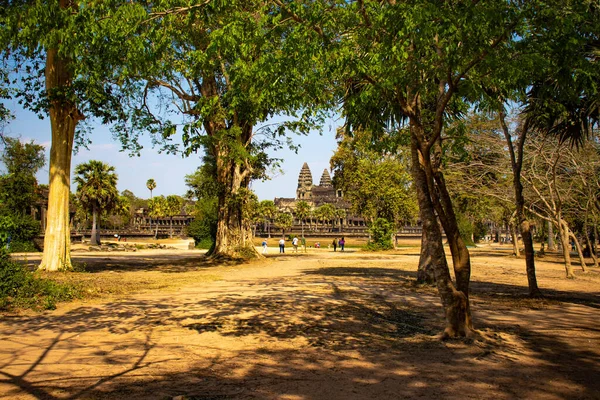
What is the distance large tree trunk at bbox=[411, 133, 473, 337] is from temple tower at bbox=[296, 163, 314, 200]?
119 metres

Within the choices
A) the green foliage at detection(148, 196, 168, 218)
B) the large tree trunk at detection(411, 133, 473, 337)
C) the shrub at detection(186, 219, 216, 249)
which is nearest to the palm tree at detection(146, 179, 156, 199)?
the green foliage at detection(148, 196, 168, 218)

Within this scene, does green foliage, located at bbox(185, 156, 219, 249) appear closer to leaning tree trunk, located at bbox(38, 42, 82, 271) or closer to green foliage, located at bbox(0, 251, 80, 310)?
leaning tree trunk, located at bbox(38, 42, 82, 271)

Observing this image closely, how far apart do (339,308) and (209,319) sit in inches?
114

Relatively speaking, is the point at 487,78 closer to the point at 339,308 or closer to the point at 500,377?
the point at 500,377

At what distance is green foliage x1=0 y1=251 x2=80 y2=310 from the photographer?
33.2ft

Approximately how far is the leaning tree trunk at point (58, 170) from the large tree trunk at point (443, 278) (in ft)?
47.1

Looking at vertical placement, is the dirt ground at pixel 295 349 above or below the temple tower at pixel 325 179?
below

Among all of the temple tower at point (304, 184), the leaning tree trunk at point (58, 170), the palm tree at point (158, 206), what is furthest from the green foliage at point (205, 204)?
the temple tower at point (304, 184)

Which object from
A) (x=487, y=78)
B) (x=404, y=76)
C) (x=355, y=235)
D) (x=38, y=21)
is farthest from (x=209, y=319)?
(x=355, y=235)

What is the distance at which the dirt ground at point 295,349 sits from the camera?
202 inches

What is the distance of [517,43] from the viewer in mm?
6707

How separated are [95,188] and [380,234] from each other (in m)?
30.0

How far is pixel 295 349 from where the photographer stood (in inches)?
273

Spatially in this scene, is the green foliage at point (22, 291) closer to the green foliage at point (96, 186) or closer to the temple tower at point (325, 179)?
the green foliage at point (96, 186)
